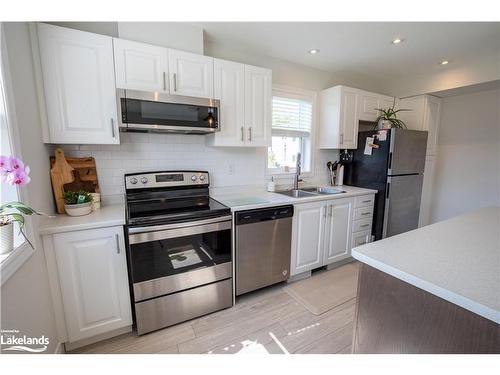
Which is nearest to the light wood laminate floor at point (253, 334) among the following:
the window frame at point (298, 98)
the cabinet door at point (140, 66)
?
the window frame at point (298, 98)

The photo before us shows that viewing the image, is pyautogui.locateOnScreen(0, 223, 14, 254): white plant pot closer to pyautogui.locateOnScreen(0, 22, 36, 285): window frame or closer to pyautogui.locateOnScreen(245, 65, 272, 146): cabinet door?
pyautogui.locateOnScreen(0, 22, 36, 285): window frame

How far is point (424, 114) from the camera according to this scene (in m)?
3.31

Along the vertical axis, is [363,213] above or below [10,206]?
below

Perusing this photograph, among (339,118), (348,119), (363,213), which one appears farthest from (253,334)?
(348,119)

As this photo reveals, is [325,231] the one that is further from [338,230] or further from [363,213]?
[363,213]

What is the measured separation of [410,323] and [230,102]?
6.58ft

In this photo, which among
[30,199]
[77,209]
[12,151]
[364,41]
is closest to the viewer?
[12,151]

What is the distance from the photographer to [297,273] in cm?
239

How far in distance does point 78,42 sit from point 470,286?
2.46 metres

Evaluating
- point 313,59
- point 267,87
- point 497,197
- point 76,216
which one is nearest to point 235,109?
point 267,87

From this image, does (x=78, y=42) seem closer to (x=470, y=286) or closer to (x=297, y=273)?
(x=470, y=286)

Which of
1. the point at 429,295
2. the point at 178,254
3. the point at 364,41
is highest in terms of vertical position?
the point at 364,41

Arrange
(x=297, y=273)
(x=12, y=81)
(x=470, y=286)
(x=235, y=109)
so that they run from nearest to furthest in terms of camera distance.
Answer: (x=470, y=286) → (x=12, y=81) → (x=235, y=109) → (x=297, y=273)

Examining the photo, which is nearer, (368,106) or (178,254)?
(178,254)
